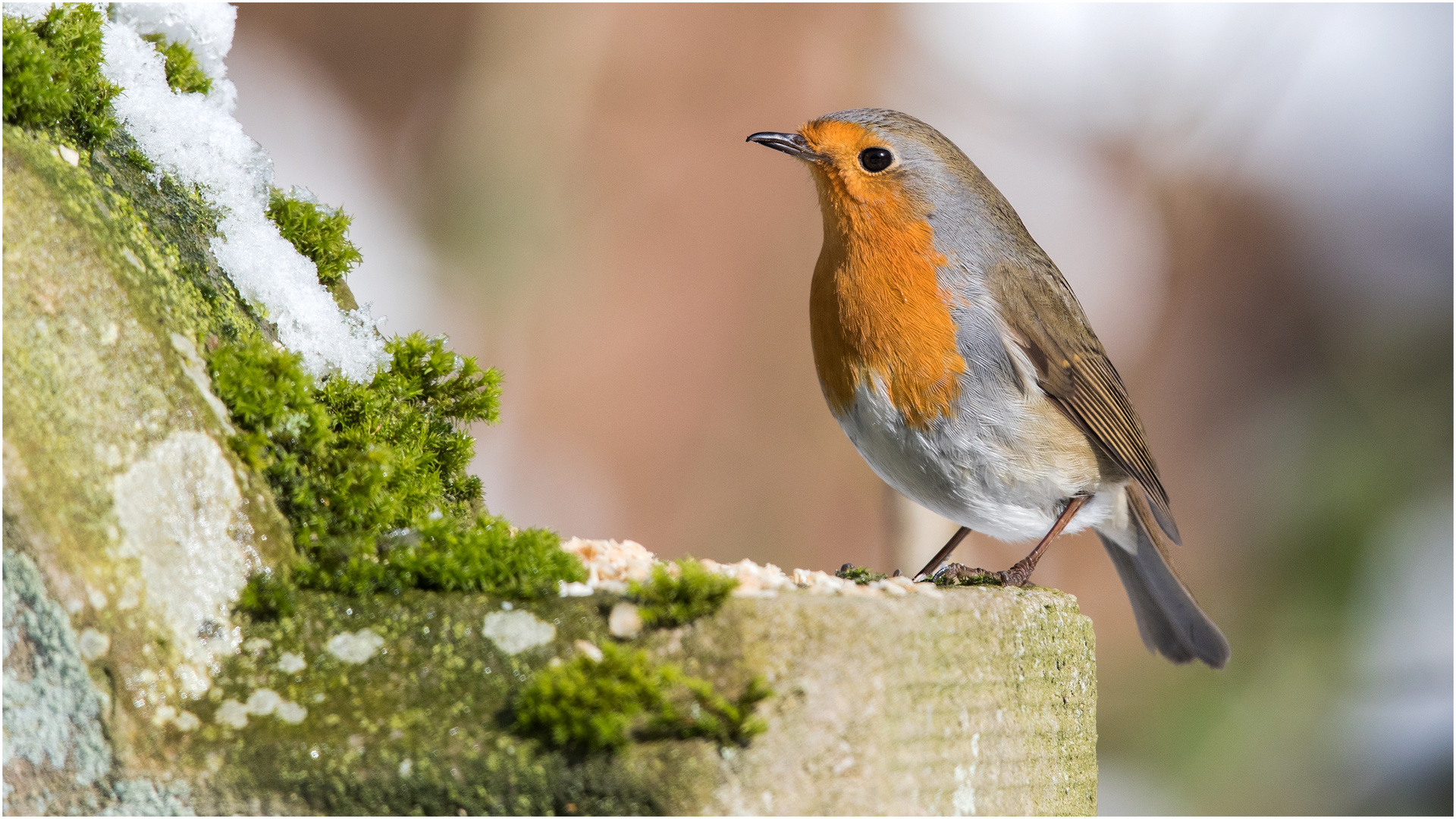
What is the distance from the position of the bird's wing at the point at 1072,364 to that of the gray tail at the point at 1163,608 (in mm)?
113

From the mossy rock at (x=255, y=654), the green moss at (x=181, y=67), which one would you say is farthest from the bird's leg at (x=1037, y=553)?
the green moss at (x=181, y=67)

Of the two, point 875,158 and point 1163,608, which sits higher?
point 875,158

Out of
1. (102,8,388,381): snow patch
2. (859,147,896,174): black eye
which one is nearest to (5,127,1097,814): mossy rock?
(102,8,388,381): snow patch

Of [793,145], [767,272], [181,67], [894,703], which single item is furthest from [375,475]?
[767,272]

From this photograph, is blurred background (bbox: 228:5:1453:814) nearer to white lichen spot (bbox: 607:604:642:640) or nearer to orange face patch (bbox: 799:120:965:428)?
→ orange face patch (bbox: 799:120:965:428)

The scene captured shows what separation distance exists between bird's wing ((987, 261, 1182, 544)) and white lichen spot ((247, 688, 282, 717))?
2186 millimetres

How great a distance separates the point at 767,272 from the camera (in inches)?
281

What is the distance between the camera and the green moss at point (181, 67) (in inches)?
90.4

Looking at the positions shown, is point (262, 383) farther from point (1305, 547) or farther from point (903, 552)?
point (1305, 547)

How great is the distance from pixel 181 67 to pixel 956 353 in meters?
1.99

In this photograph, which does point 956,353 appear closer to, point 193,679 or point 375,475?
point 375,475

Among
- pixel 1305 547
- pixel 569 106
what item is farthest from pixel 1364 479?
pixel 569 106

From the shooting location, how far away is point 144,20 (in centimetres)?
236

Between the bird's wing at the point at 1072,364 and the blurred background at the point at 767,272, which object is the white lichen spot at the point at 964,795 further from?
the blurred background at the point at 767,272
